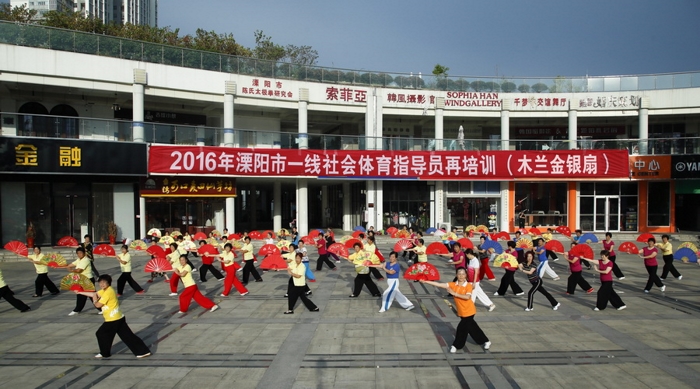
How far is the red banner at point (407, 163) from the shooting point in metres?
27.4

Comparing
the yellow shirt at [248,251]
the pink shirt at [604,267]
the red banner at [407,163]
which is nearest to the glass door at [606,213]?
the red banner at [407,163]

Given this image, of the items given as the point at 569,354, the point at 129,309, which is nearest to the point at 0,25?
the point at 129,309

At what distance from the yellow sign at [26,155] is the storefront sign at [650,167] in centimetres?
3427

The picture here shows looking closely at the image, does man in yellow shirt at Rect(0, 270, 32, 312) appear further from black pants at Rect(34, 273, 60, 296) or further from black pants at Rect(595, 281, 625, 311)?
black pants at Rect(595, 281, 625, 311)

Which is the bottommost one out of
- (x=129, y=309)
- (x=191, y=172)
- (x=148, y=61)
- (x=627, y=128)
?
(x=129, y=309)

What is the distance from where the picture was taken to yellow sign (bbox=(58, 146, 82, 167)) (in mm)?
23828

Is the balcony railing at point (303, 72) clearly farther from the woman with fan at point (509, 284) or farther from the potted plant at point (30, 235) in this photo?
the woman with fan at point (509, 284)

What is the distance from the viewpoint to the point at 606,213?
33.0 m

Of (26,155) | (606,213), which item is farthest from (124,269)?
(606,213)

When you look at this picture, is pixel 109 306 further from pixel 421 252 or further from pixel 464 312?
pixel 421 252

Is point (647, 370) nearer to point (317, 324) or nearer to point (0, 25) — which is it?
point (317, 324)

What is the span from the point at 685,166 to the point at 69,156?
35.9 m

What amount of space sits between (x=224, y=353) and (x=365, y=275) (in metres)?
5.09

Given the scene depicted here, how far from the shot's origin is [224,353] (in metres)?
8.91
